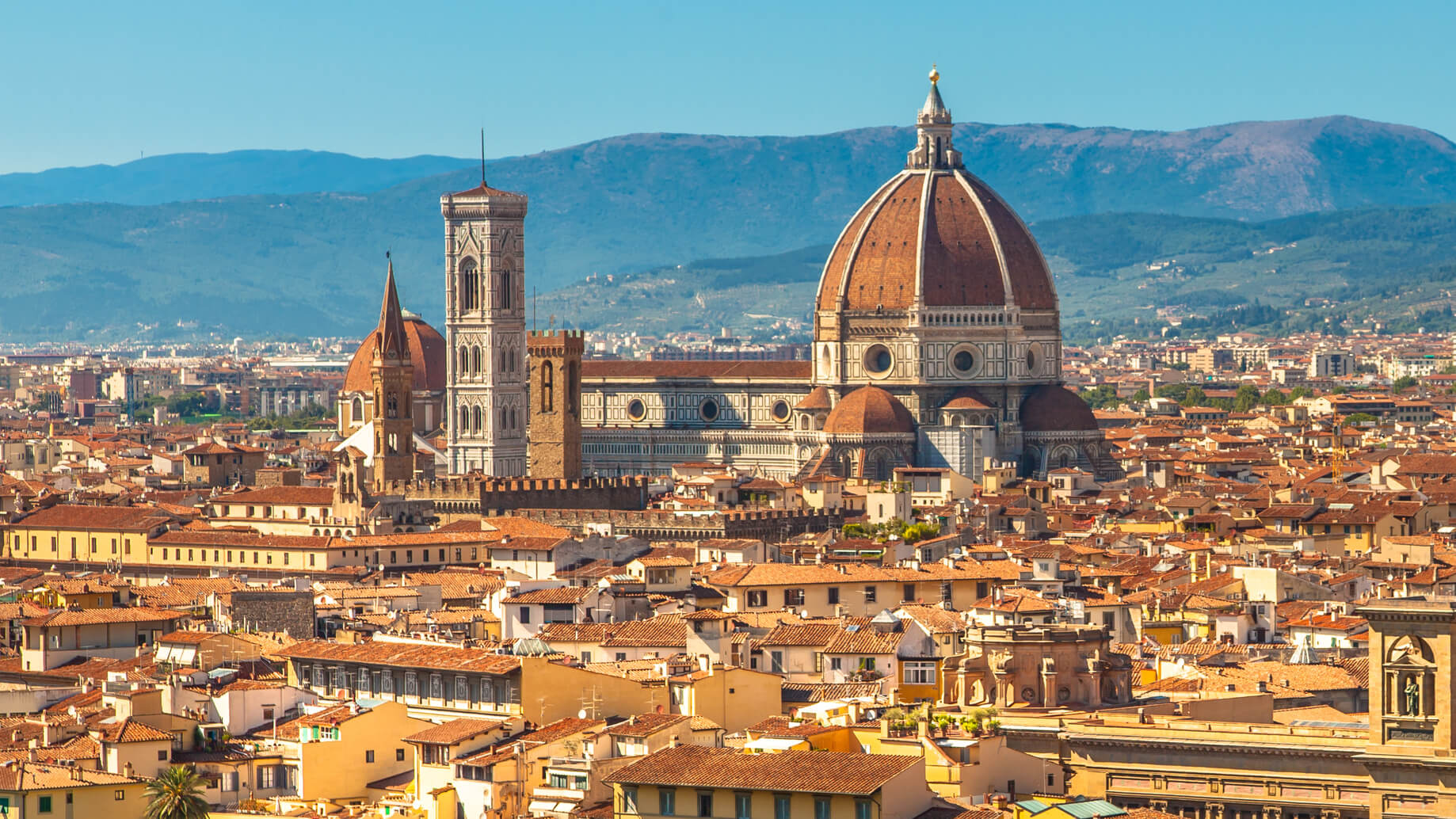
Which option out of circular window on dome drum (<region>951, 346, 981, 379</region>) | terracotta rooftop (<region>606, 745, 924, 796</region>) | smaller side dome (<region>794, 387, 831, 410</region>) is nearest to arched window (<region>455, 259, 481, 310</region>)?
smaller side dome (<region>794, 387, 831, 410</region>)

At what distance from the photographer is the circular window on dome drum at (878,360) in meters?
143

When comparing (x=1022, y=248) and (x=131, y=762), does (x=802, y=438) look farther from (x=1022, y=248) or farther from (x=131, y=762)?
(x=131, y=762)

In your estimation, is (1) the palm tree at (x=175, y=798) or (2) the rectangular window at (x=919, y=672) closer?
(1) the palm tree at (x=175, y=798)

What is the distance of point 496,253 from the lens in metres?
138

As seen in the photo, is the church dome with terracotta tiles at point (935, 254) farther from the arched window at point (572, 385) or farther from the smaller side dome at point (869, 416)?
the arched window at point (572, 385)

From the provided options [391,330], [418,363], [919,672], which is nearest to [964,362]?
[391,330]

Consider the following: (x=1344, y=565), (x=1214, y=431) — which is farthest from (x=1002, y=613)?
(x=1214, y=431)

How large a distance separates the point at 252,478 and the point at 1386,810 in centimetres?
9394

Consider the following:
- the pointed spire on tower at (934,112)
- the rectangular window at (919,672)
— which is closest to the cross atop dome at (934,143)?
the pointed spire on tower at (934,112)

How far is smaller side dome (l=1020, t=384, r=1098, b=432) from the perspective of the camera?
5354 inches

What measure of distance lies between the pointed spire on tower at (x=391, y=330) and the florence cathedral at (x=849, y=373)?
3.21 meters

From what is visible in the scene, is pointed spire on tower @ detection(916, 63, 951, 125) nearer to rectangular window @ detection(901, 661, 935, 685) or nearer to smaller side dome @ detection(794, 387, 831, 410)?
smaller side dome @ detection(794, 387, 831, 410)

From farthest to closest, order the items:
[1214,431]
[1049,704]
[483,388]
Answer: [1214,431], [483,388], [1049,704]

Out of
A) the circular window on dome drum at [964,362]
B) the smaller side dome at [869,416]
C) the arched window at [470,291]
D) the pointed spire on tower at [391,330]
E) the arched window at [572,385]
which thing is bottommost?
the smaller side dome at [869,416]
